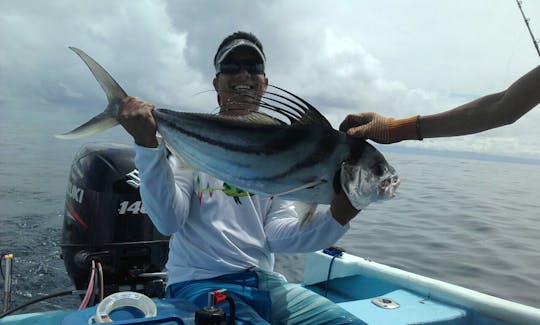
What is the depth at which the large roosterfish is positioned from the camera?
2.05m

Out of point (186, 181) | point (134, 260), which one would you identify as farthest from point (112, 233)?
point (186, 181)

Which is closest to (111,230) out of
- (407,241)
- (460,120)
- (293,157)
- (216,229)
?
(216,229)

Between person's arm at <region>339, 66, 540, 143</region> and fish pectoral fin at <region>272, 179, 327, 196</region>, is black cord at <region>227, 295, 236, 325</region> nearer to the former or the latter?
fish pectoral fin at <region>272, 179, 327, 196</region>

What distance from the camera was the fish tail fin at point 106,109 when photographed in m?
2.53

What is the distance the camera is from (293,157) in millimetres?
2086

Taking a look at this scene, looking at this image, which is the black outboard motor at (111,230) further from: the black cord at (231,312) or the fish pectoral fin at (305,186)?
the fish pectoral fin at (305,186)

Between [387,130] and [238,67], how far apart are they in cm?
136

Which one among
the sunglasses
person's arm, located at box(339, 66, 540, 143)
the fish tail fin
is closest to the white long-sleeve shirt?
the fish tail fin

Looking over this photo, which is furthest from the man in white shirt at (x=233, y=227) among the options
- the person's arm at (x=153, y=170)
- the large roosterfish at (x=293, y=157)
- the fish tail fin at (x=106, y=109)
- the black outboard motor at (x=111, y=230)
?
the black outboard motor at (x=111, y=230)

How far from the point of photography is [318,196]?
7.09ft

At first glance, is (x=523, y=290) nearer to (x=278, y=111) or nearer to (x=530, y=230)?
(x=530, y=230)

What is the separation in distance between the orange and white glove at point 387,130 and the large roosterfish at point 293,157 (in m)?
0.10

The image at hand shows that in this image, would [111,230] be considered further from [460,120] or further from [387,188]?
[460,120]

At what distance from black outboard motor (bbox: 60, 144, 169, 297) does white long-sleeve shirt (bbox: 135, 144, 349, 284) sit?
120 centimetres
